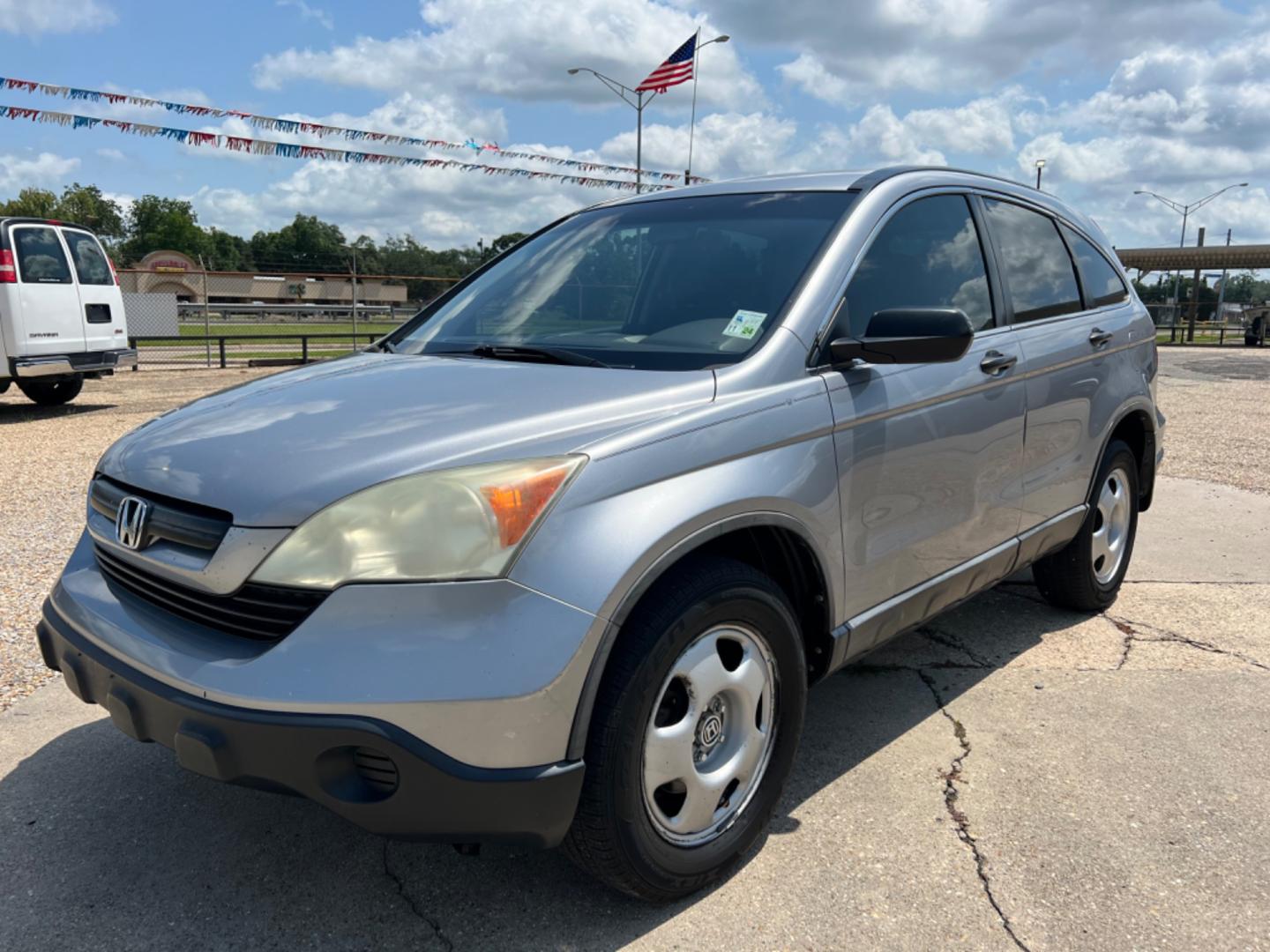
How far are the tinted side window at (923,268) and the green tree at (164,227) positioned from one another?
8850 centimetres

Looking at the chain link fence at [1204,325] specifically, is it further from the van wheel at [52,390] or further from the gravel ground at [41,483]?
the van wheel at [52,390]

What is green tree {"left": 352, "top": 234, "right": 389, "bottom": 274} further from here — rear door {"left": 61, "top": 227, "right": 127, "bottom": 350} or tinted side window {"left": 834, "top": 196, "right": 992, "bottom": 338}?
tinted side window {"left": 834, "top": 196, "right": 992, "bottom": 338}

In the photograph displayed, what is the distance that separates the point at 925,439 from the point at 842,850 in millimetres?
1224

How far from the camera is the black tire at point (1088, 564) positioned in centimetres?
430

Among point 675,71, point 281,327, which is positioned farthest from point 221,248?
point 675,71

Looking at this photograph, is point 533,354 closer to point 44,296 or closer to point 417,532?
point 417,532

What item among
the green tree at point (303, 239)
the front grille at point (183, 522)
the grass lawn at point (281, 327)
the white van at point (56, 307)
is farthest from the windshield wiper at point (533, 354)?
the green tree at point (303, 239)

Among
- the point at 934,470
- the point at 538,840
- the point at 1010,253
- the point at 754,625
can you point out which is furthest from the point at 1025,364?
the point at 538,840

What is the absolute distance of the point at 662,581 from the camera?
2225 millimetres

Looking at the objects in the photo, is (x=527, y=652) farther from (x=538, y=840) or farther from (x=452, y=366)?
(x=452, y=366)

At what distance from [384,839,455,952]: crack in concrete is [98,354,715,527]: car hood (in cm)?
105

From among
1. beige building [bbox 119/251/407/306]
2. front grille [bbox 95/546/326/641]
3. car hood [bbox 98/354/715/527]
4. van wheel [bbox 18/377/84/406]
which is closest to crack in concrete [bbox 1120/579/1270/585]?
car hood [bbox 98/354/715/527]

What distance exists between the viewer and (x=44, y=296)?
10.6 metres

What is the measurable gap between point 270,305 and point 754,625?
28.5 m
